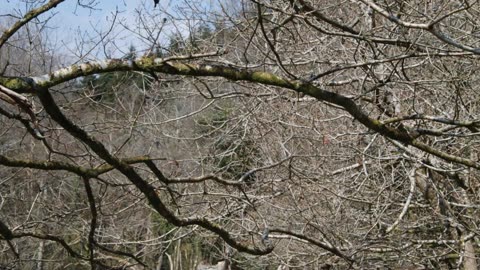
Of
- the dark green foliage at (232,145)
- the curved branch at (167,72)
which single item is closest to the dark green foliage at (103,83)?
the curved branch at (167,72)

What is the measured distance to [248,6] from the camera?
5.75m

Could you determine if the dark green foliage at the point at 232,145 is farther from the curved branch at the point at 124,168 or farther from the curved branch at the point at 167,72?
the curved branch at the point at 167,72

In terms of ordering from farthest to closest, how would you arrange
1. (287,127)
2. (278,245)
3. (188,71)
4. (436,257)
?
(278,245) → (287,127) → (436,257) → (188,71)

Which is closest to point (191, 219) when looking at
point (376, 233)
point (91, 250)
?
point (91, 250)

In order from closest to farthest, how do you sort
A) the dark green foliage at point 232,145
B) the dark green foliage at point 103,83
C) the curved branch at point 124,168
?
the curved branch at point 124,168 → the dark green foliage at point 103,83 → the dark green foliage at point 232,145

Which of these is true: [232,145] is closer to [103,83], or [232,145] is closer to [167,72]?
[103,83]

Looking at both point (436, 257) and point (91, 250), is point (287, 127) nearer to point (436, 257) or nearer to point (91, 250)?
point (436, 257)

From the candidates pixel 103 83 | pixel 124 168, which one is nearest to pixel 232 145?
pixel 103 83

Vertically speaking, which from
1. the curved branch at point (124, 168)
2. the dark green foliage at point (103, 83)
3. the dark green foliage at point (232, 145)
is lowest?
the curved branch at point (124, 168)

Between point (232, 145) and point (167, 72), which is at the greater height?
point (232, 145)

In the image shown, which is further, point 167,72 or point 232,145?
point 232,145

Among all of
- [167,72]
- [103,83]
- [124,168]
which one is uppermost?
[103,83]

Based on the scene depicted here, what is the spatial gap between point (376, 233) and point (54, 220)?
11.9 feet

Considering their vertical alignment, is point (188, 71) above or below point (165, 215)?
above
